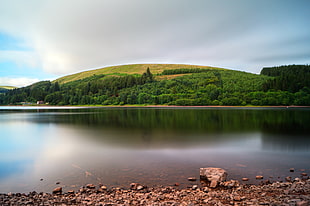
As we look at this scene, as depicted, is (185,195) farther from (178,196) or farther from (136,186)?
(136,186)

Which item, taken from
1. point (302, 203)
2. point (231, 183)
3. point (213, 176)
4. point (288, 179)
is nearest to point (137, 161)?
point (213, 176)

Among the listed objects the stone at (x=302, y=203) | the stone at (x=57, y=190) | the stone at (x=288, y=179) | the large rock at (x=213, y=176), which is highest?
the stone at (x=302, y=203)

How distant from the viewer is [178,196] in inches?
370

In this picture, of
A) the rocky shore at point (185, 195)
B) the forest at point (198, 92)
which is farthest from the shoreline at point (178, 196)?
the forest at point (198, 92)

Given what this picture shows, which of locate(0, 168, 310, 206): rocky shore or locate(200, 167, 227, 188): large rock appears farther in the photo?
locate(200, 167, 227, 188): large rock

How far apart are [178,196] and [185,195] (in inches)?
13.3

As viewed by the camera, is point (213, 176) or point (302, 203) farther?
point (213, 176)

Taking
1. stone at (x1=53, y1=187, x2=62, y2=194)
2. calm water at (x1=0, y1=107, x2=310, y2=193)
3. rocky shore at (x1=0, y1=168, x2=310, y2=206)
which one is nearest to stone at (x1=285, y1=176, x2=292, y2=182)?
rocky shore at (x1=0, y1=168, x2=310, y2=206)

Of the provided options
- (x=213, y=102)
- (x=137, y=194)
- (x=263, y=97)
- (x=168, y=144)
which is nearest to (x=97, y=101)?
(x=213, y=102)

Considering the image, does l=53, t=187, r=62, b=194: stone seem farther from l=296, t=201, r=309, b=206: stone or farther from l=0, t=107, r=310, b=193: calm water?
l=296, t=201, r=309, b=206: stone

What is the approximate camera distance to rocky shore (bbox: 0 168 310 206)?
28.3 feet

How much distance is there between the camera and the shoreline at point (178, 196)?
8.62m

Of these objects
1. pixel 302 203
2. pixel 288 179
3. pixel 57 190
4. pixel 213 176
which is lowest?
pixel 288 179

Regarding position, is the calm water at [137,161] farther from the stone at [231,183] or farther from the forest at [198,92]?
the forest at [198,92]
